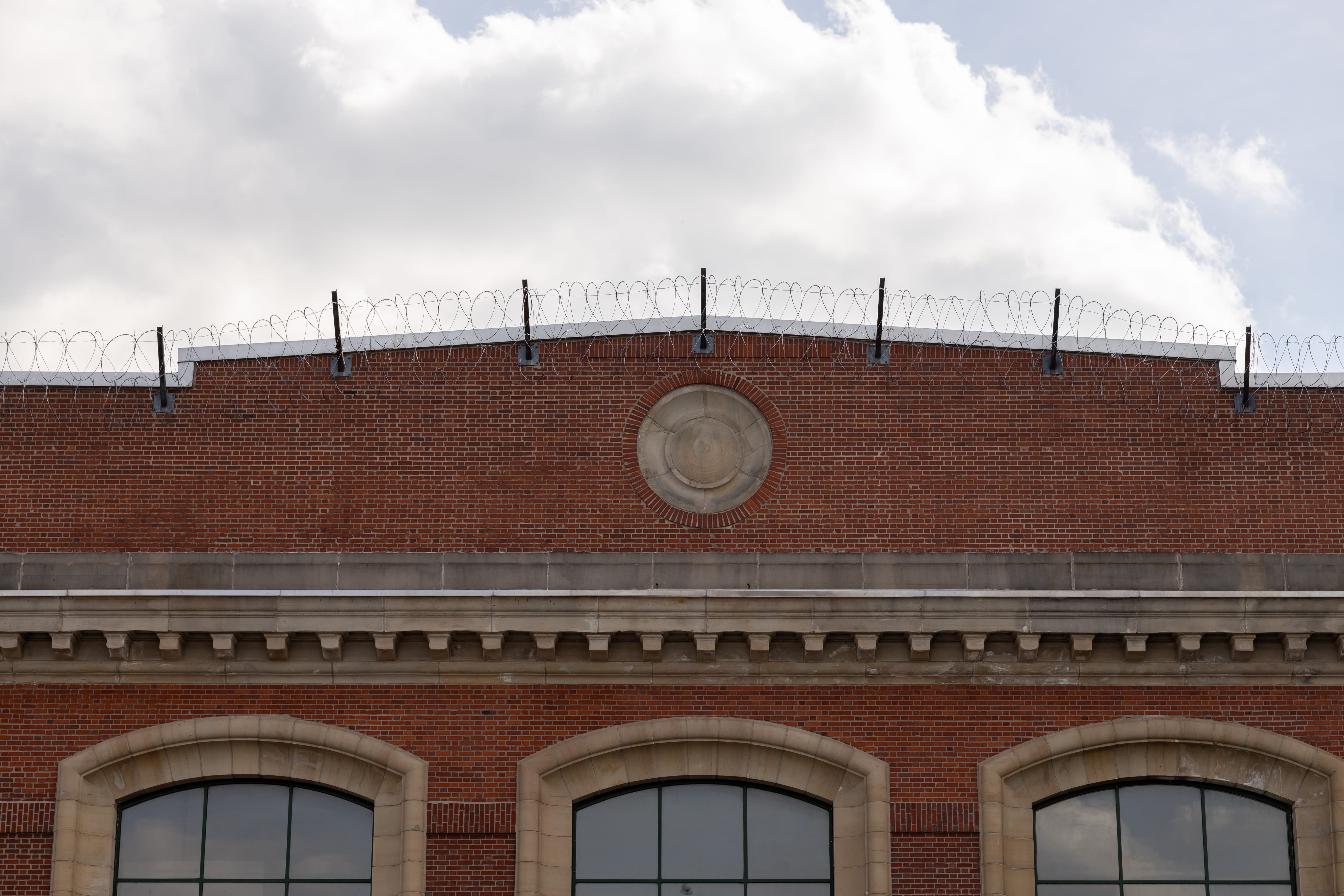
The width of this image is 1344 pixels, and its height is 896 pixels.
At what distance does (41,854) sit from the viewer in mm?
18828

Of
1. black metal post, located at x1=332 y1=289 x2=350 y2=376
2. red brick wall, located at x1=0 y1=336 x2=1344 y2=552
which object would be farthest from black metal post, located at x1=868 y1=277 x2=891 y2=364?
black metal post, located at x1=332 y1=289 x2=350 y2=376

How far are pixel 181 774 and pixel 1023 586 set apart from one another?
10010 millimetres

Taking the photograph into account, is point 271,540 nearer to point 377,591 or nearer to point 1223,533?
point 377,591

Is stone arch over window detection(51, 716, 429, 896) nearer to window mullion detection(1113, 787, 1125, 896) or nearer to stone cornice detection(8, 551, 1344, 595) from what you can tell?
stone cornice detection(8, 551, 1344, 595)

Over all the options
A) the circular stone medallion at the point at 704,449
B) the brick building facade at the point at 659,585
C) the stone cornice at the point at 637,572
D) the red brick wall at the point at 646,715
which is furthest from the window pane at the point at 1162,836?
the circular stone medallion at the point at 704,449

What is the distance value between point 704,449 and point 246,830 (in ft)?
23.1

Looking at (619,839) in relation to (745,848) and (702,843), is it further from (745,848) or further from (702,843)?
(745,848)

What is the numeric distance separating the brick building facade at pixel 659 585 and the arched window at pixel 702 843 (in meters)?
0.36

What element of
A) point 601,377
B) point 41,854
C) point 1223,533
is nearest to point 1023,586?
point 1223,533

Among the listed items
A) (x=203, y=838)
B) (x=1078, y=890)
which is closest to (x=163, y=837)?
(x=203, y=838)

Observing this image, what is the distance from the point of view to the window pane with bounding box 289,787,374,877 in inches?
756

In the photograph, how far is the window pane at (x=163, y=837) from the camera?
1920 cm

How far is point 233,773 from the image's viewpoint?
1920 centimetres

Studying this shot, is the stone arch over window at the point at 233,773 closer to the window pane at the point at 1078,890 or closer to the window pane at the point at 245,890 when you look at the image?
the window pane at the point at 245,890
